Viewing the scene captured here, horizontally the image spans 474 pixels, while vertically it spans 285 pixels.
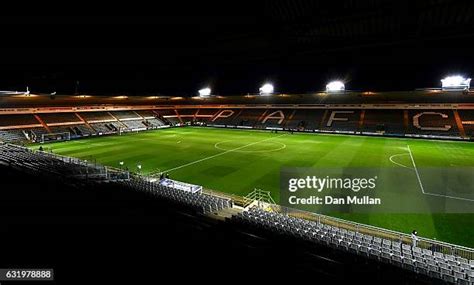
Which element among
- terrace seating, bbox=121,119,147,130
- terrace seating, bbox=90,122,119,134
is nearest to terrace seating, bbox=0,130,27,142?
terrace seating, bbox=90,122,119,134

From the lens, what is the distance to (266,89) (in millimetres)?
48062

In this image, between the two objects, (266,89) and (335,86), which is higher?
(266,89)

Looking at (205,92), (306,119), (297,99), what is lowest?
(306,119)

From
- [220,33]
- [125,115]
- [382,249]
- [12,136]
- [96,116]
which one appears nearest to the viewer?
[382,249]

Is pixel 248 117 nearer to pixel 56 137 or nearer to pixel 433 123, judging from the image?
pixel 433 123

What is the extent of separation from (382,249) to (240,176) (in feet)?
37.8

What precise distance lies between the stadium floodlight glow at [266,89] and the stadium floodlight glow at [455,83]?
24.6 metres

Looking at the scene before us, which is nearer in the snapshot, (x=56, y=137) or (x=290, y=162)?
(x=290, y=162)


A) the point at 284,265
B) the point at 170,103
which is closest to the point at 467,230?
the point at 284,265

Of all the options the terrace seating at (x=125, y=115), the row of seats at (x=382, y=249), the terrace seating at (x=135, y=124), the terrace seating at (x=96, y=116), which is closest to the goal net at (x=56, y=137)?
the terrace seating at (x=96, y=116)

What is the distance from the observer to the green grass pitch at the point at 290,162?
11391 millimetres

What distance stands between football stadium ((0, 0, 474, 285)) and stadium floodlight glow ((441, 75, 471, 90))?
130 mm

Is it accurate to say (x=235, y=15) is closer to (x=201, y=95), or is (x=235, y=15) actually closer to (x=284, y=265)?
(x=284, y=265)

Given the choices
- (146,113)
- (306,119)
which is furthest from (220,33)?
(146,113)
